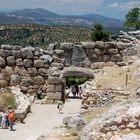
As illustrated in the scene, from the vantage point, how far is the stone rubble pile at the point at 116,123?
11.9m

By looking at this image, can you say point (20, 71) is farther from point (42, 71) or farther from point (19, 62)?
point (42, 71)

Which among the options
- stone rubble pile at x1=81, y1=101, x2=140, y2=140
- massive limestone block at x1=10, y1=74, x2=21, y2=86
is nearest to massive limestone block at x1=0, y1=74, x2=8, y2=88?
massive limestone block at x1=10, y1=74, x2=21, y2=86

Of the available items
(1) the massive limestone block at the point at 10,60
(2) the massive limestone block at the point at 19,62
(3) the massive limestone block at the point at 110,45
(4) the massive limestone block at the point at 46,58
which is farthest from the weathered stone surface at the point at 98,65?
(1) the massive limestone block at the point at 10,60

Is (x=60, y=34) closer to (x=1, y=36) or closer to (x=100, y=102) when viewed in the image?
(x=1, y=36)

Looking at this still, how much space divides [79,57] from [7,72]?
13.8ft

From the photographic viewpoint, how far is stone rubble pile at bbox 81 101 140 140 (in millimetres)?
11945

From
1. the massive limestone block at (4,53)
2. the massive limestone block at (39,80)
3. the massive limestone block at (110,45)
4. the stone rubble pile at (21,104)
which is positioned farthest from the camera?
the massive limestone block at (110,45)

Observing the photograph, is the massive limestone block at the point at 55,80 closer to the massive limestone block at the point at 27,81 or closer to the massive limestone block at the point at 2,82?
the massive limestone block at the point at 27,81

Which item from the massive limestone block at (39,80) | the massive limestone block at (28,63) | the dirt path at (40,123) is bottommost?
the dirt path at (40,123)

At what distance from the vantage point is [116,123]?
12164 mm

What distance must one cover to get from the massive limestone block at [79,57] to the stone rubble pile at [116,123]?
54.7ft

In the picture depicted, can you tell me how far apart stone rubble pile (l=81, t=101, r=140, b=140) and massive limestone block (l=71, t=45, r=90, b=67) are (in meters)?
16.7

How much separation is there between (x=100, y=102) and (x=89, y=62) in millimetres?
8491

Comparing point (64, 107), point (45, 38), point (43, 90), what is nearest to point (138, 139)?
point (64, 107)
